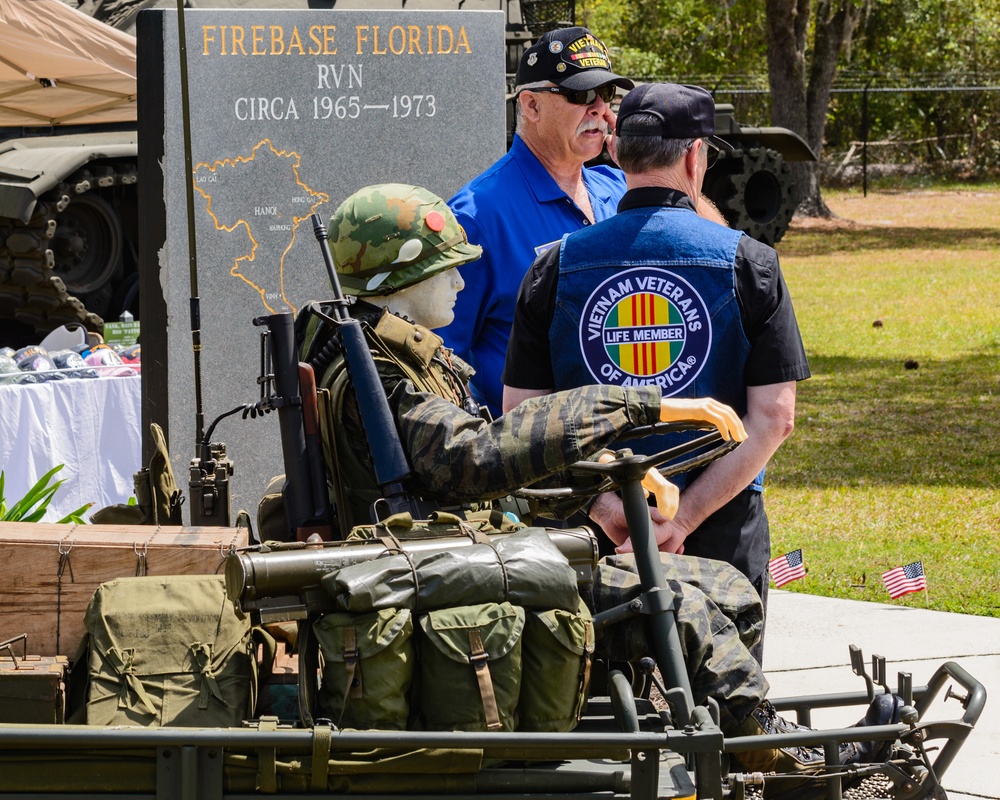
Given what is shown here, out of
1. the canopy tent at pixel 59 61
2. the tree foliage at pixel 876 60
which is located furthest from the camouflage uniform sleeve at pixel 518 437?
the tree foliage at pixel 876 60

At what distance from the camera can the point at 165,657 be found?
2705 mm

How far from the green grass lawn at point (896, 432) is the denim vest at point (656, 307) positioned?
3545mm

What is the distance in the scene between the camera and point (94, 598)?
9.00 feet

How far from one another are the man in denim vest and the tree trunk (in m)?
21.4

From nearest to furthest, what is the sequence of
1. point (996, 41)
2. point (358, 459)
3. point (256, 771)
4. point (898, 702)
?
point (256, 771) < point (898, 702) < point (358, 459) < point (996, 41)

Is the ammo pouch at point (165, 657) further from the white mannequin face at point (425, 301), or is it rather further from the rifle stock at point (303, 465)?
the white mannequin face at point (425, 301)

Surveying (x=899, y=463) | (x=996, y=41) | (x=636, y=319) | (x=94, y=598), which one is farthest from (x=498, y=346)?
(x=996, y=41)

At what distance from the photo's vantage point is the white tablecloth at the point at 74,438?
7.29 metres

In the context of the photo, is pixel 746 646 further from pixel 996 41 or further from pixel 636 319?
pixel 996 41

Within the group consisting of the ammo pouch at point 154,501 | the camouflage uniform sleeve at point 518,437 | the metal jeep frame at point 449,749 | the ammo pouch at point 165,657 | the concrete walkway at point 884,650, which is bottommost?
the concrete walkway at point 884,650

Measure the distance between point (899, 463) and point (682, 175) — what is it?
267 inches

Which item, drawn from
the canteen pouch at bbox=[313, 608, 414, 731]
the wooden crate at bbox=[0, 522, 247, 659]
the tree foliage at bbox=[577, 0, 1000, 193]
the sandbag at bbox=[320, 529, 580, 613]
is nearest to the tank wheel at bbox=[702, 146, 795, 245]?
the wooden crate at bbox=[0, 522, 247, 659]

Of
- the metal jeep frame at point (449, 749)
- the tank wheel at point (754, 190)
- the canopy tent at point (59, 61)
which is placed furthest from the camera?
the tank wheel at point (754, 190)

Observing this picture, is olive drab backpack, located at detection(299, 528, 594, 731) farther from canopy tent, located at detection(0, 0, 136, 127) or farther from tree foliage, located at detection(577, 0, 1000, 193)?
tree foliage, located at detection(577, 0, 1000, 193)
